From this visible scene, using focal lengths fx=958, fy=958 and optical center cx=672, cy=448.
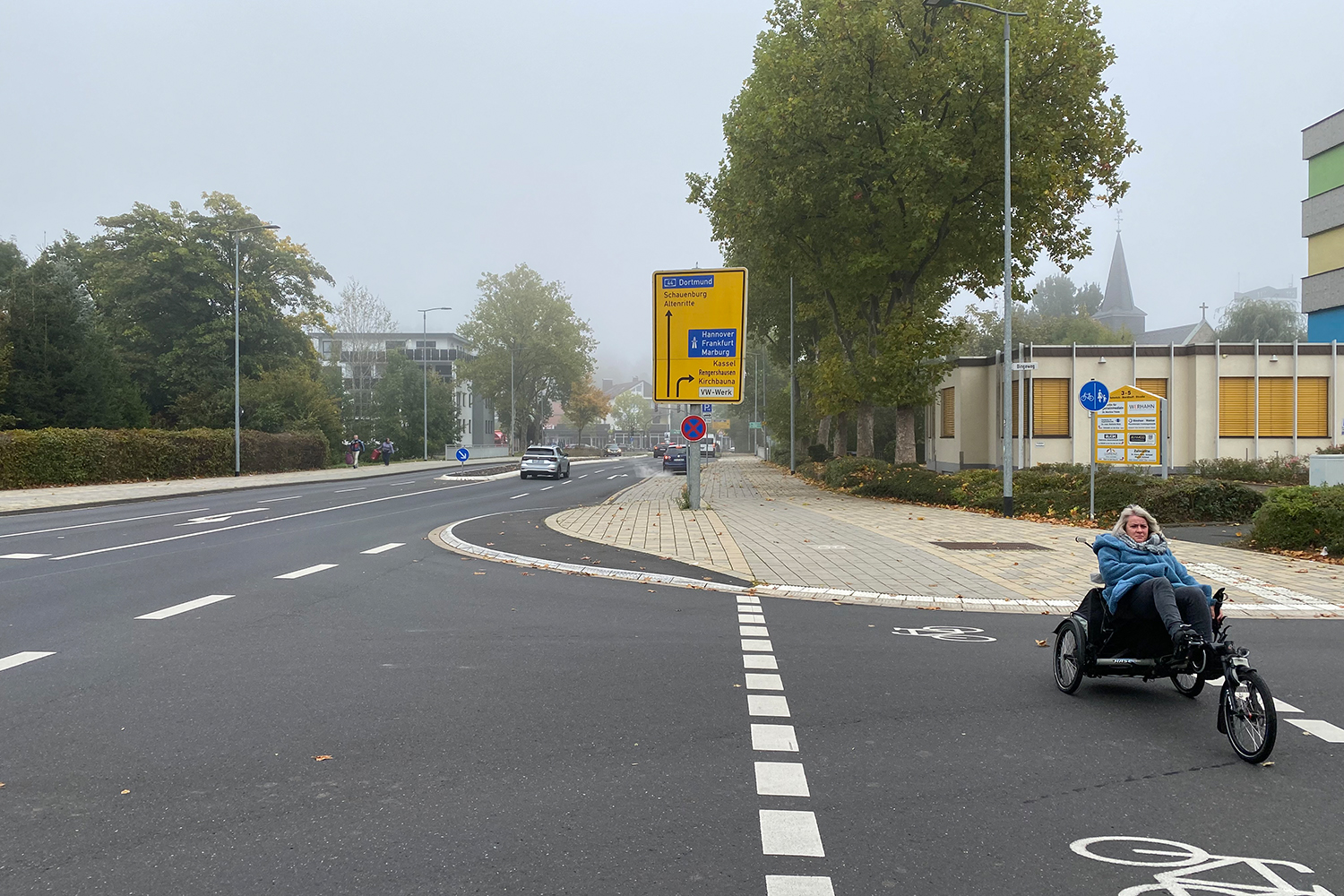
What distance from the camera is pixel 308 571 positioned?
11.9 m

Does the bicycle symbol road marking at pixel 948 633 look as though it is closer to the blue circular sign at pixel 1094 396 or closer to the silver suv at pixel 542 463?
the blue circular sign at pixel 1094 396

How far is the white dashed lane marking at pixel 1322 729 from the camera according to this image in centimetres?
512

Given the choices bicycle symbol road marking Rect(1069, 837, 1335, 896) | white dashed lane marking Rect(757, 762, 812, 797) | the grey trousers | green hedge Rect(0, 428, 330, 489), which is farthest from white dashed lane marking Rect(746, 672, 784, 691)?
green hedge Rect(0, 428, 330, 489)

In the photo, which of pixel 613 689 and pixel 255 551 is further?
pixel 255 551

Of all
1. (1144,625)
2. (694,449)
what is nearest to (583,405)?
(694,449)

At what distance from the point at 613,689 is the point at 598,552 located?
24.9 feet

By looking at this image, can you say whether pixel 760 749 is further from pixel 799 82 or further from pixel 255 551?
pixel 799 82

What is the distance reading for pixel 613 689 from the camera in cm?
612

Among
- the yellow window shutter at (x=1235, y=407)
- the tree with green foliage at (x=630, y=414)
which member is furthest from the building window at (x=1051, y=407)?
the tree with green foliage at (x=630, y=414)

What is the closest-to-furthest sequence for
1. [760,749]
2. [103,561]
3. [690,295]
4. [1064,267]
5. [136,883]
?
[136,883]
[760,749]
[103,561]
[690,295]
[1064,267]

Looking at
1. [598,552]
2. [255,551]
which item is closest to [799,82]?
[598,552]

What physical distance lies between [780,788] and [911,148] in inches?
861

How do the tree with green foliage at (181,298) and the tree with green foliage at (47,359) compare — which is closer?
the tree with green foliage at (47,359)

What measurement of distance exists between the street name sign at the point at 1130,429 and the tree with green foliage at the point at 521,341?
72.3 m
